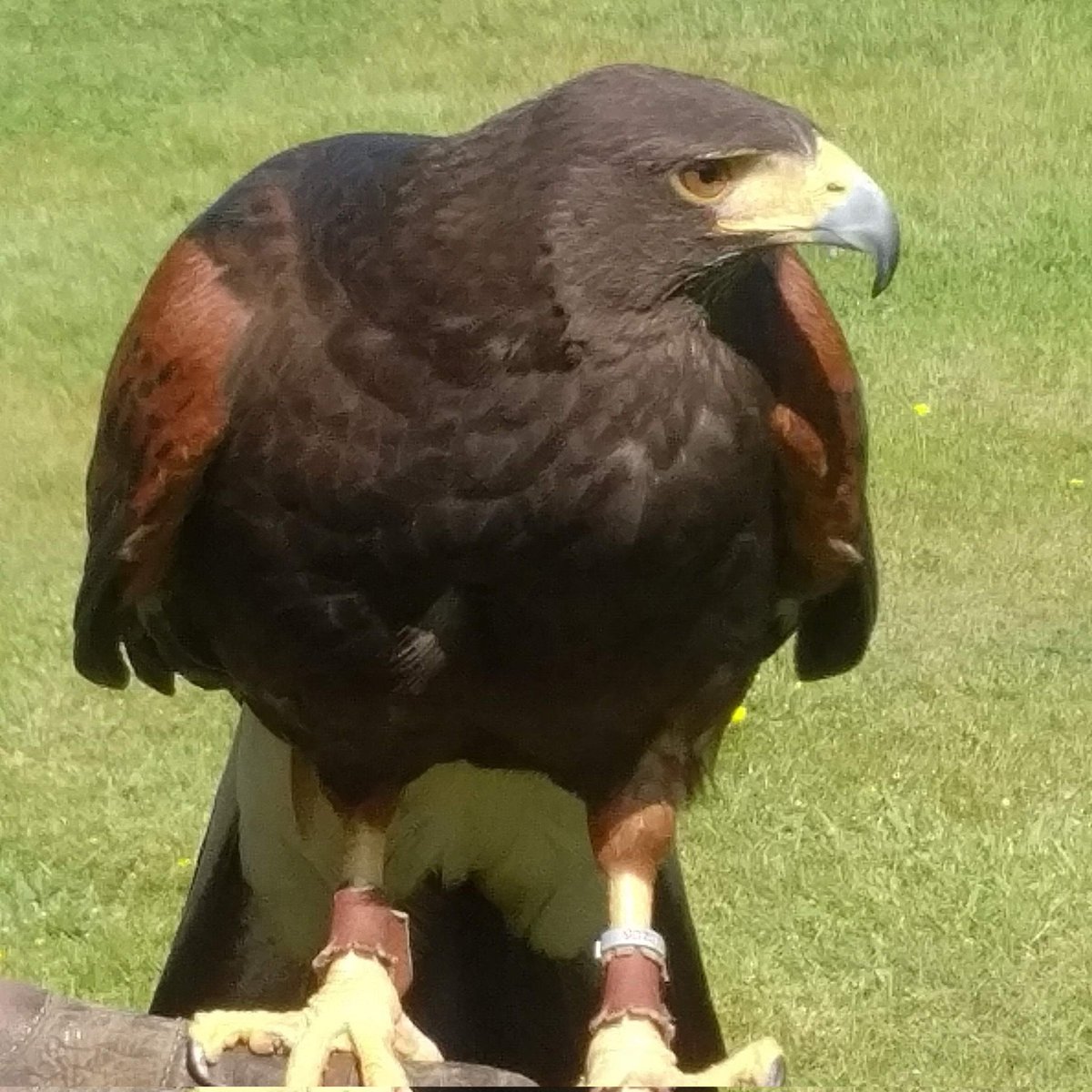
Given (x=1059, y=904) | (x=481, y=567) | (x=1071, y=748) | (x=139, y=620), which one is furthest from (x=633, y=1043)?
(x=1071, y=748)

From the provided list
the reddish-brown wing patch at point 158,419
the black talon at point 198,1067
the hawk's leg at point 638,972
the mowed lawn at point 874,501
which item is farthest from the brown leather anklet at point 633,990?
the mowed lawn at point 874,501

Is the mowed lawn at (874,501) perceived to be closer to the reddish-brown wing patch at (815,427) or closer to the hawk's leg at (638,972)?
the hawk's leg at (638,972)

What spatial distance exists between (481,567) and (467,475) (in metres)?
0.14

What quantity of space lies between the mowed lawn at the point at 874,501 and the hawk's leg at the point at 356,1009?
182 cm

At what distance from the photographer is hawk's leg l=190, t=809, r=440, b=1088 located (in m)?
3.03

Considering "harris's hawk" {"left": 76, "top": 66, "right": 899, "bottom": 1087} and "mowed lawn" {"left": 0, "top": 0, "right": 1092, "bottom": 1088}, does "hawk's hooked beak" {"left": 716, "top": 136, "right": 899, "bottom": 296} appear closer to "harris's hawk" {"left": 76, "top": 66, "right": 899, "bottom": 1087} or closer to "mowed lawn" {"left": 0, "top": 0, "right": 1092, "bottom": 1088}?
"harris's hawk" {"left": 76, "top": 66, "right": 899, "bottom": 1087}

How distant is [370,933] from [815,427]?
1.02 metres

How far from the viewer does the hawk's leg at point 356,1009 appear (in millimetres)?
3031

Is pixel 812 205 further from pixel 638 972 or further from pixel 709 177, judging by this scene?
pixel 638 972

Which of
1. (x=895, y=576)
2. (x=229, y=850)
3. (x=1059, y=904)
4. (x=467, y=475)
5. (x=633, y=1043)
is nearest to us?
(x=467, y=475)

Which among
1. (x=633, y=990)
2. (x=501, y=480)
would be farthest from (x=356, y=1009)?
(x=501, y=480)

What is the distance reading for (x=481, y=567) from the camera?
275 cm

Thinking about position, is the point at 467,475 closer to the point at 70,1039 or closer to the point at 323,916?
the point at 70,1039

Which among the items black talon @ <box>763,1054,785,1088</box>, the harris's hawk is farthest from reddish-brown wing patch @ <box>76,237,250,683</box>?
black talon @ <box>763,1054,785,1088</box>
